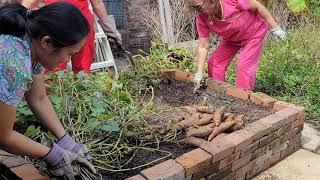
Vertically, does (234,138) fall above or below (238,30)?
below

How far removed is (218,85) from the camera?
13.6 ft

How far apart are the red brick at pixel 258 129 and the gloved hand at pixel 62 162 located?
4.60 ft

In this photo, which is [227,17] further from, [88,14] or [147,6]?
[147,6]

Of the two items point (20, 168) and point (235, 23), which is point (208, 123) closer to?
point (235, 23)

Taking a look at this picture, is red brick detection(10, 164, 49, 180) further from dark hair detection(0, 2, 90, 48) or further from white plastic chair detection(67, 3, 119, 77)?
white plastic chair detection(67, 3, 119, 77)

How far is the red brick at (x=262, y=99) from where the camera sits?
3.75m

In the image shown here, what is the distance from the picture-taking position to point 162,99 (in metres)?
4.02

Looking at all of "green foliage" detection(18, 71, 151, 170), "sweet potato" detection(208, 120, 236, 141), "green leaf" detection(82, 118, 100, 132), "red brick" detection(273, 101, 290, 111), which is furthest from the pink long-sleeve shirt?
"green leaf" detection(82, 118, 100, 132)

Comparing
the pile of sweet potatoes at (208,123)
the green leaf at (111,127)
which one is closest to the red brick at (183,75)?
the pile of sweet potatoes at (208,123)

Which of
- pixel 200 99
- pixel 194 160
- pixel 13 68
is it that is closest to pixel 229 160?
pixel 194 160

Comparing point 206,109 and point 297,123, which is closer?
point 206,109

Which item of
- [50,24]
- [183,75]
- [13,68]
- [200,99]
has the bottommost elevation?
[200,99]

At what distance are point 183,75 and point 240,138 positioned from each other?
1.52 m

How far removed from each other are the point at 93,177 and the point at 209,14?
1.88 metres
